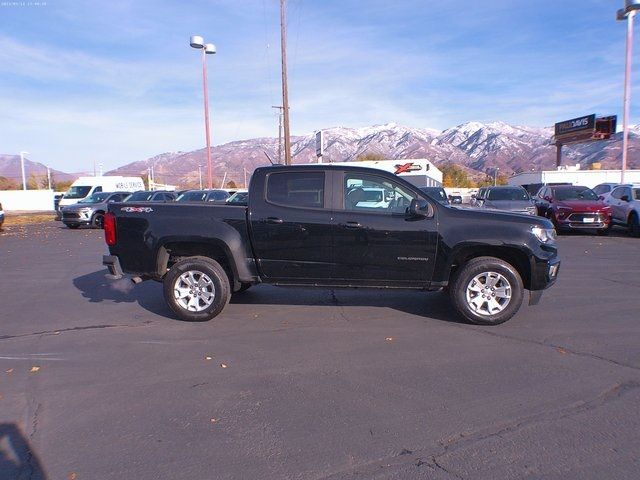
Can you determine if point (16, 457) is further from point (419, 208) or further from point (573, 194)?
point (573, 194)

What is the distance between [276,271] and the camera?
259 inches

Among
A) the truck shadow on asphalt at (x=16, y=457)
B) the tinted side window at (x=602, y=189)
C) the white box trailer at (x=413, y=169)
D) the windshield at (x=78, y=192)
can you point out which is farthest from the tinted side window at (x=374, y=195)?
the white box trailer at (x=413, y=169)

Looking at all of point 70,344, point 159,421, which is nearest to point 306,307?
point 70,344

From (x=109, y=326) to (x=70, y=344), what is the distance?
734mm

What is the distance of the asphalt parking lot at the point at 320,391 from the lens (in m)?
3.34

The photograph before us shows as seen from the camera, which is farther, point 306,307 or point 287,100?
point 287,100

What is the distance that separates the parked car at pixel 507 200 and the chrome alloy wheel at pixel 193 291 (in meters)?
11.9

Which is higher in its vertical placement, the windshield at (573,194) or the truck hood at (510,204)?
the windshield at (573,194)

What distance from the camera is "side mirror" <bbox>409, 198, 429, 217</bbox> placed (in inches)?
243

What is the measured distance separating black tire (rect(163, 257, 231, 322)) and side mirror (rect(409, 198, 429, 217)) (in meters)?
2.51

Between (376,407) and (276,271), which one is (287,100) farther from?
(376,407)

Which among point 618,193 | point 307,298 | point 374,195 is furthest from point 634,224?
point 374,195

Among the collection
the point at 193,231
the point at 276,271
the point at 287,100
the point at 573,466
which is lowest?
the point at 573,466

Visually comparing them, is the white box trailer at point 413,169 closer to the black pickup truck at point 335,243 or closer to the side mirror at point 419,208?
the black pickup truck at point 335,243
